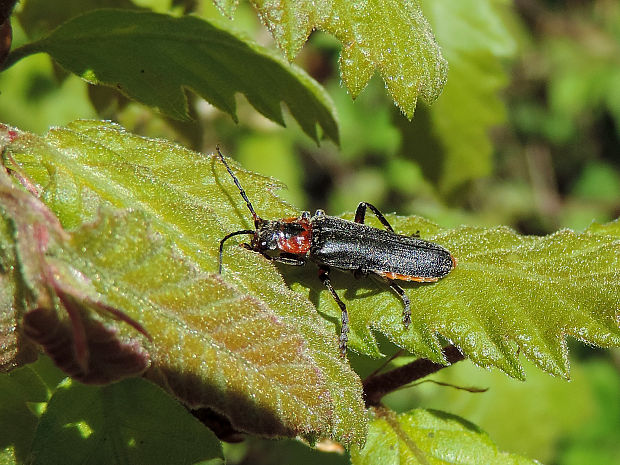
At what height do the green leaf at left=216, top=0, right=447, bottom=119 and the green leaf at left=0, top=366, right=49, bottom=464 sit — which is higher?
the green leaf at left=216, top=0, right=447, bottom=119

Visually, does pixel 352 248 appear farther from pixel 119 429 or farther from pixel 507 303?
pixel 119 429

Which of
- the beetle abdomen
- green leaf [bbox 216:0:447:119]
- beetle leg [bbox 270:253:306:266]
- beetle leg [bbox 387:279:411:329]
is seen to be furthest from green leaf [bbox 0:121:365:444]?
the beetle abdomen

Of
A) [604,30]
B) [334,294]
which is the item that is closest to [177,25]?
[334,294]

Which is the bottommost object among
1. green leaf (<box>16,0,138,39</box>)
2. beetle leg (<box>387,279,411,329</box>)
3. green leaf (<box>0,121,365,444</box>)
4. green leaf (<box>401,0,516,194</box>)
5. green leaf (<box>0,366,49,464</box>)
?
green leaf (<box>0,366,49,464</box>)

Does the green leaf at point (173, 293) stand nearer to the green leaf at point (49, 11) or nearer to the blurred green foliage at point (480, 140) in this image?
the blurred green foliage at point (480, 140)

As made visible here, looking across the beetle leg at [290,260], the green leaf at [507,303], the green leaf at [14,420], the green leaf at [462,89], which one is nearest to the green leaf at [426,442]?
the green leaf at [507,303]

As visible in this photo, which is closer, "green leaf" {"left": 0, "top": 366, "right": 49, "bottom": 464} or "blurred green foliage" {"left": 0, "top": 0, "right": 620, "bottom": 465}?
"green leaf" {"left": 0, "top": 366, "right": 49, "bottom": 464}

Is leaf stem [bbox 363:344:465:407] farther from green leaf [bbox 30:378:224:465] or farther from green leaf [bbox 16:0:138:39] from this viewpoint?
green leaf [bbox 16:0:138:39]

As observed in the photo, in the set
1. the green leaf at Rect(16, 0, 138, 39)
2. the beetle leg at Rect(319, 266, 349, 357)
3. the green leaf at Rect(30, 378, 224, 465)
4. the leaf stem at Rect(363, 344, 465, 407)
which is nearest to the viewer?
the green leaf at Rect(30, 378, 224, 465)
